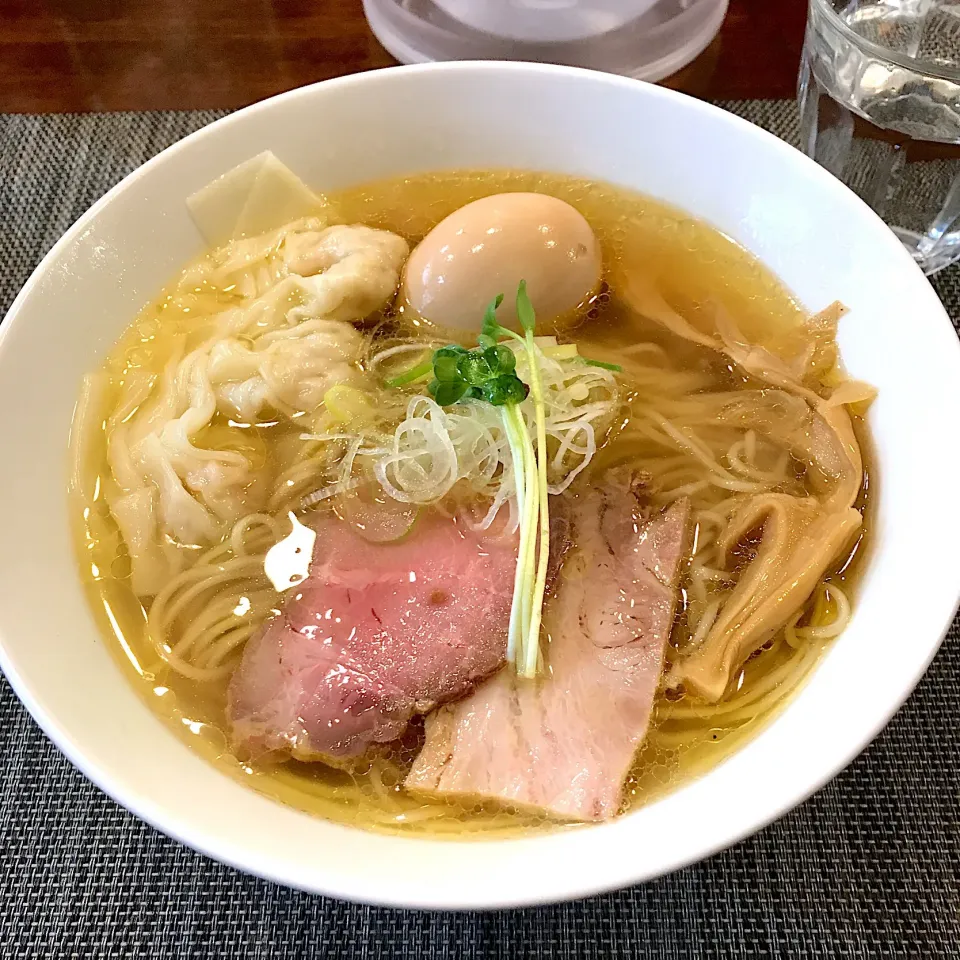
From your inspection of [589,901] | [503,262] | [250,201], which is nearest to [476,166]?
[503,262]

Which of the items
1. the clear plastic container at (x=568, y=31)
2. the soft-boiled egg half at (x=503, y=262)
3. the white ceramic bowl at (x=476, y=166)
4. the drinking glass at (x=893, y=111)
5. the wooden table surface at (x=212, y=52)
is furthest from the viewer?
the wooden table surface at (x=212, y=52)

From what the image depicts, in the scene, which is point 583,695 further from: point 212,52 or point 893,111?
point 212,52

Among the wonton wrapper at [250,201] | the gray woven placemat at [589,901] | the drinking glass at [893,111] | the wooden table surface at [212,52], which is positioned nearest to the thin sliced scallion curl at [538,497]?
the gray woven placemat at [589,901]

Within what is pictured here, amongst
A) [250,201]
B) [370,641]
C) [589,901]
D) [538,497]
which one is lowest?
[589,901]

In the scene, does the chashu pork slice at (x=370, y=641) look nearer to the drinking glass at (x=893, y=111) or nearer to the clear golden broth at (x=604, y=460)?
the clear golden broth at (x=604, y=460)

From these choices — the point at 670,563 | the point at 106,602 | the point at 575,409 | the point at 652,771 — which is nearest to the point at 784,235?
the point at 575,409

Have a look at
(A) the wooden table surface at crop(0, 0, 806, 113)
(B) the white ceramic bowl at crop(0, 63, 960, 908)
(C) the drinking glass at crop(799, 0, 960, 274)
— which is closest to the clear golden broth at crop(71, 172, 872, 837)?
(B) the white ceramic bowl at crop(0, 63, 960, 908)

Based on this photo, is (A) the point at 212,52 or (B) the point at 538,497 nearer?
(B) the point at 538,497
